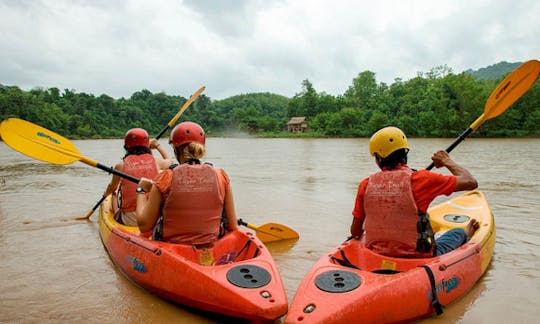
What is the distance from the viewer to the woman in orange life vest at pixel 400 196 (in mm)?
2494

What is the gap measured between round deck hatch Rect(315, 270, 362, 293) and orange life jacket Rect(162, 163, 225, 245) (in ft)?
2.93

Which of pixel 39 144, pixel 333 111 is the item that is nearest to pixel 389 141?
pixel 39 144

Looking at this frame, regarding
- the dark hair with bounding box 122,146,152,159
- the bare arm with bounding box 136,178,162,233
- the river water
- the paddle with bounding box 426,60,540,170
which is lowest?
the river water

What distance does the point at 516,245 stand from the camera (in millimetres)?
4309

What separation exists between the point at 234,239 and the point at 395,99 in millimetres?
60639

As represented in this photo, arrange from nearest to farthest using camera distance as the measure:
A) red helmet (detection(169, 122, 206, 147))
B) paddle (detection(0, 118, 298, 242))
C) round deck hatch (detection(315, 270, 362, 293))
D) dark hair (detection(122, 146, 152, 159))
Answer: round deck hatch (detection(315, 270, 362, 293))
red helmet (detection(169, 122, 206, 147))
paddle (detection(0, 118, 298, 242))
dark hair (detection(122, 146, 152, 159))

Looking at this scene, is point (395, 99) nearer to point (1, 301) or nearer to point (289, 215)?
point (289, 215)

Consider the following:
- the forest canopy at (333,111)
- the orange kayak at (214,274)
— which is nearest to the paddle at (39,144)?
the orange kayak at (214,274)

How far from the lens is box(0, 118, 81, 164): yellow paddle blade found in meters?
3.95

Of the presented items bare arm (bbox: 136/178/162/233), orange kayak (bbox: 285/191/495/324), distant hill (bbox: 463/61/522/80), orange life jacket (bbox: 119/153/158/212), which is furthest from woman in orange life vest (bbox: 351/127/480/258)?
distant hill (bbox: 463/61/522/80)

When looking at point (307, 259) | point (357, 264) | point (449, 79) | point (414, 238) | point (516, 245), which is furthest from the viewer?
point (449, 79)

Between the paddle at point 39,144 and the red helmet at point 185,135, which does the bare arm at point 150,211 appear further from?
the paddle at point 39,144

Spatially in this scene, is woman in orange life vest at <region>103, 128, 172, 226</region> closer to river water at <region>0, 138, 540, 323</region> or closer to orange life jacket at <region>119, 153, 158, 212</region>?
orange life jacket at <region>119, 153, 158, 212</region>

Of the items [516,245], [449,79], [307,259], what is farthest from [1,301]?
[449,79]
